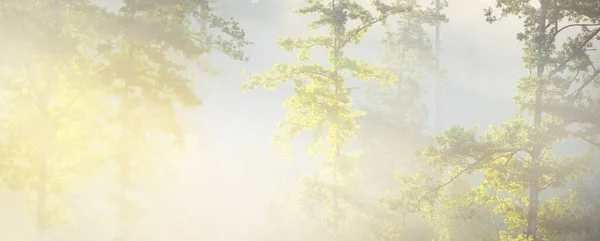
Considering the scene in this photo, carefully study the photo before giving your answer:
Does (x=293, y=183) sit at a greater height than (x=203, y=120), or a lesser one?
lesser

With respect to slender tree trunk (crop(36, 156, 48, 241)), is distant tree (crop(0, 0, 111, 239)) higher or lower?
higher

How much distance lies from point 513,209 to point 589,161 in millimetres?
2562

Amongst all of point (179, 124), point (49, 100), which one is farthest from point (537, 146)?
point (49, 100)

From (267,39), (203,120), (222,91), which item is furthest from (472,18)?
(203,120)

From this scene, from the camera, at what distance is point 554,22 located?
45.7 ft

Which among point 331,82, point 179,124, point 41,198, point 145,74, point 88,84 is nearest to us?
point 145,74

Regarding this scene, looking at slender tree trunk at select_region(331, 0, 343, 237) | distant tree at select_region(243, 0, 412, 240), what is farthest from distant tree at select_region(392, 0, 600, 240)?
slender tree trunk at select_region(331, 0, 343, 237)

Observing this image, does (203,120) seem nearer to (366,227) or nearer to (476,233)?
(366,227)

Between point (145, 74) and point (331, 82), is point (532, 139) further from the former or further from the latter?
point (145, 74)

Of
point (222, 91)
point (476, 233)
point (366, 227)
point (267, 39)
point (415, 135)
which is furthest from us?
point (267, 39)

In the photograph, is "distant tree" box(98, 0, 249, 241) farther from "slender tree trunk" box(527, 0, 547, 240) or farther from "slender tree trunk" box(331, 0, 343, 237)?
"slender tree trunk" box(527, 0, 547, 240)

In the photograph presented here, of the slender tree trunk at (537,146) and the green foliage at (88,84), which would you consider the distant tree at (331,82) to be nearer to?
the green foliage at (88,84)

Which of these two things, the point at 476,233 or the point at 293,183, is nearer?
the point at 476,233

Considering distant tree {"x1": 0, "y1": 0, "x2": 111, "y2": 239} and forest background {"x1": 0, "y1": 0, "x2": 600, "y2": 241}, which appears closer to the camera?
forest background {"x1": 0, "y1": 0, "x2": 600, "y2": 241}
